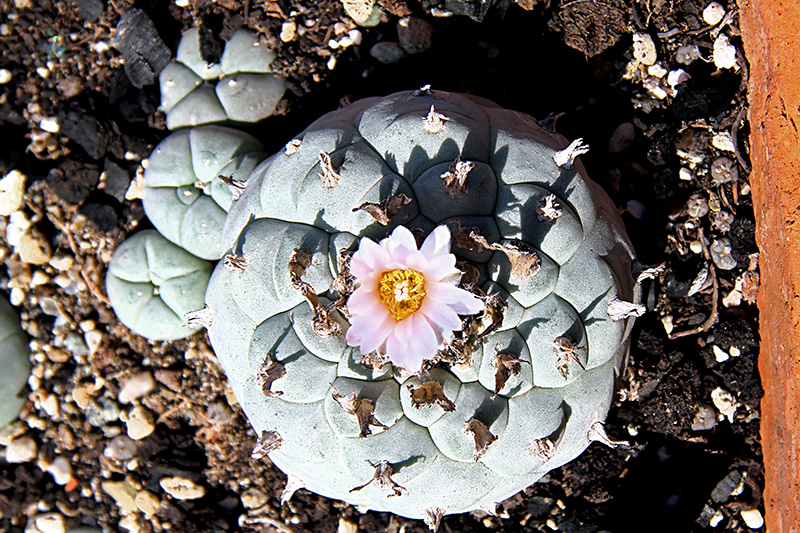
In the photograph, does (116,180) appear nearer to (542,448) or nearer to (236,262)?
(236,262)

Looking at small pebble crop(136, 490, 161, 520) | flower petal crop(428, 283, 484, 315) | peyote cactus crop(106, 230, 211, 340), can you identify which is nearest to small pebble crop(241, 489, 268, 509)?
small pebble crop(136, 490, 161, 520)

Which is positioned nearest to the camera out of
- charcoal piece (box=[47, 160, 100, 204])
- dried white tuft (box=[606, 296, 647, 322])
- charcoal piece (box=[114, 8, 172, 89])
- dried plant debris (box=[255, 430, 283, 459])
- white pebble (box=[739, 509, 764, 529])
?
dried white tuft (box=[606, 296, 647, 322])

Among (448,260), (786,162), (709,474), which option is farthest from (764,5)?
(709,474)

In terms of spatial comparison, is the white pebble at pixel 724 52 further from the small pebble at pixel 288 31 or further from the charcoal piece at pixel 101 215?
the charcoal piece at pixel 101 215

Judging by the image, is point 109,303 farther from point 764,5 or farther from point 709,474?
point 764,5

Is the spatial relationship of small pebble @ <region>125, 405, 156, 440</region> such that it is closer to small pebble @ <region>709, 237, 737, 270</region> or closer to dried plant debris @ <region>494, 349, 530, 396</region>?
dried plant debris @ <region>494, 349, 530, 396</region>
